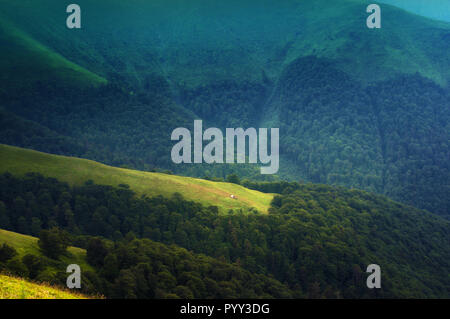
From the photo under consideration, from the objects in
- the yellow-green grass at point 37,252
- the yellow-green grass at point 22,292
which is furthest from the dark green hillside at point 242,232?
the yellow-green grass at point 22,292

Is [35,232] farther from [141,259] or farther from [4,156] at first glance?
[141,259]

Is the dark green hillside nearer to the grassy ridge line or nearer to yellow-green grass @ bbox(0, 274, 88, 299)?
the grassy ridge line

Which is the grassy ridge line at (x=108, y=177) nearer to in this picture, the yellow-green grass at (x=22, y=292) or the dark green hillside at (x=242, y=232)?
the dark green hillside at (x=242, y=232)

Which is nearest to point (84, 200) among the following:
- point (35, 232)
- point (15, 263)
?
point (35, 232)

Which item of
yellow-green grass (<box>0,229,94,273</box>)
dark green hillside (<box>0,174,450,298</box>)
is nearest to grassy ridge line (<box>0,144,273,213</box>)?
dark green hillside (<box>0,174,450,298</box>)

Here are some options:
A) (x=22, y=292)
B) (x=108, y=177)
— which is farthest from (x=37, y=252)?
(x=108, y=177)
